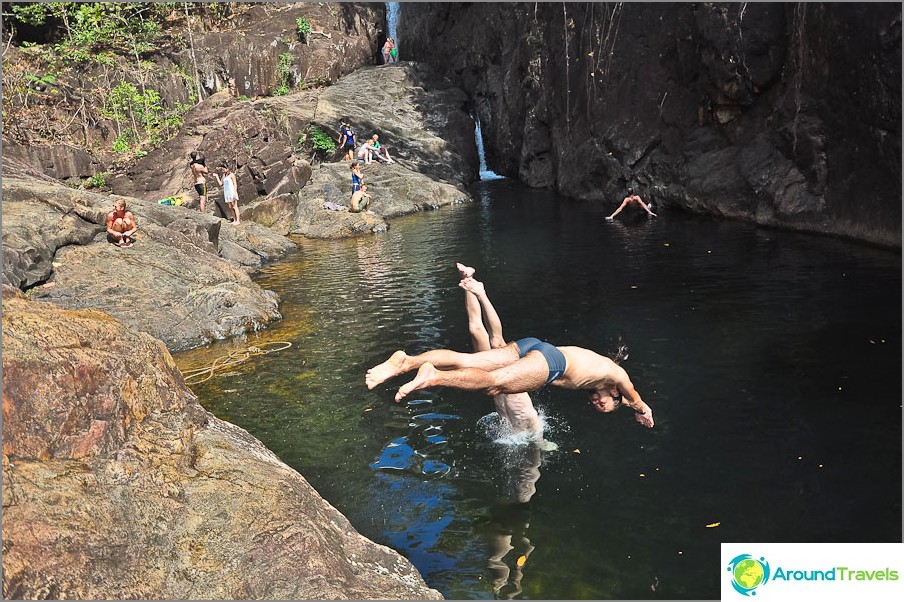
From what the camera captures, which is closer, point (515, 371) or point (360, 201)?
point (515, 371)

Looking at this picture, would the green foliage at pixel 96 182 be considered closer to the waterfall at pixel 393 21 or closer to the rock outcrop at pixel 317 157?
the rock outcrop at pixel 317 157

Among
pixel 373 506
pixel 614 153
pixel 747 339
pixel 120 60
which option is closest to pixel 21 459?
pixel 373 506

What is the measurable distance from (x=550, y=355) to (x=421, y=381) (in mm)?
1765

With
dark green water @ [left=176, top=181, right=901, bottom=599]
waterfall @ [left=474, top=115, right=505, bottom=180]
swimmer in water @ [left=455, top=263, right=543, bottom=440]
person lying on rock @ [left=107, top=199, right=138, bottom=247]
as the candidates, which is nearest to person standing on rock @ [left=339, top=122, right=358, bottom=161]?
waterfall @ [left=474, top=115, right=505, bottom=180]

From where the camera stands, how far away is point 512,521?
703cm

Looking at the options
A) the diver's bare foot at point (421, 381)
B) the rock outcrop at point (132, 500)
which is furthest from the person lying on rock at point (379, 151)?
the diver's bare foot at point (421, 381)

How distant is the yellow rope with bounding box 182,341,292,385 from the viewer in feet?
38.2

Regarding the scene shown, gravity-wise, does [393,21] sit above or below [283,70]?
above

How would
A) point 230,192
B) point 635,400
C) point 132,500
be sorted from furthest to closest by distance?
1. point 230,192
2. point 635,400
3. point 132,500

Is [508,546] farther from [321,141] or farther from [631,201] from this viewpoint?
[321,141]

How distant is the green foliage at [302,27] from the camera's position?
39.3 metres

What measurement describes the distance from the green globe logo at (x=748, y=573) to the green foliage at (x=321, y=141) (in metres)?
30.6

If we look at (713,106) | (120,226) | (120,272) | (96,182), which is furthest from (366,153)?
(120,272)

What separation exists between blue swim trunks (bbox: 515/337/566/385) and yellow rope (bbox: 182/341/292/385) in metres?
6.36
